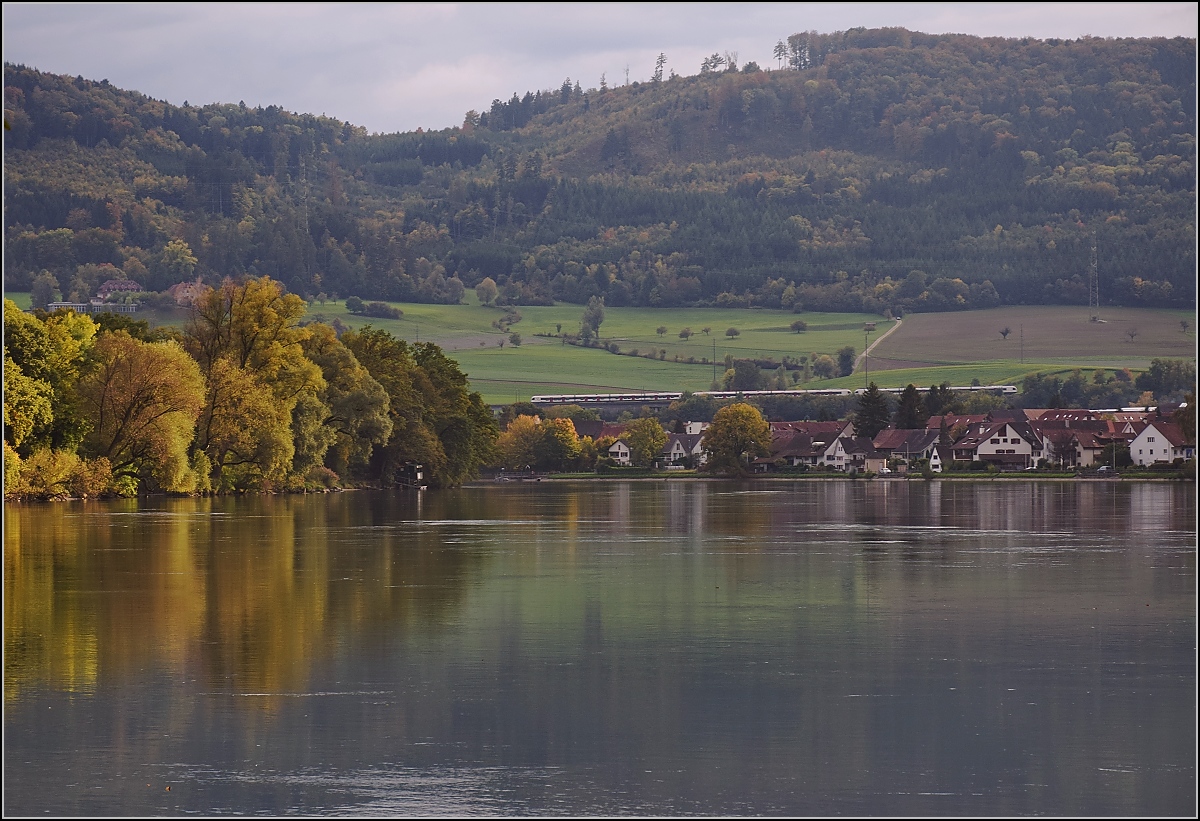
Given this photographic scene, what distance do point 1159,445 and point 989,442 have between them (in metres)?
17.6

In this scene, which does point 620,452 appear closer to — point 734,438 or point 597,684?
point 734,438

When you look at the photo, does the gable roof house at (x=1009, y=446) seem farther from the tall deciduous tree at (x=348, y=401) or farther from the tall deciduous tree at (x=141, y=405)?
the tall deciduous tree at (x=141, y=405)

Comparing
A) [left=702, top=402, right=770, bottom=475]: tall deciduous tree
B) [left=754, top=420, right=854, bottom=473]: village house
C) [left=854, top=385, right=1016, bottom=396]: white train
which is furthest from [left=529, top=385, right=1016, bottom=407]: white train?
[left=702, top=402, right=770, bottom=475]: tall deciduous tree

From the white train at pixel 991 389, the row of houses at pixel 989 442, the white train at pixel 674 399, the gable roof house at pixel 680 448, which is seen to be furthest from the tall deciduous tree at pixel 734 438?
the white train at pixel 991 389

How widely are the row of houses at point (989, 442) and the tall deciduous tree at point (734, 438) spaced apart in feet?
32.1

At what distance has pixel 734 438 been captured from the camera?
5699 inches

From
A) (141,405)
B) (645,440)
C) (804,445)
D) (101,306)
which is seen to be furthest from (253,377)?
(101,306)

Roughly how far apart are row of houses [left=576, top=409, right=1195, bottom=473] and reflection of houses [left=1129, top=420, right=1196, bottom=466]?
0.08 m

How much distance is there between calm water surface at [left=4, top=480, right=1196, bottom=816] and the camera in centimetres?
1105

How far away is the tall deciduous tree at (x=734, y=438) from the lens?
14425cm

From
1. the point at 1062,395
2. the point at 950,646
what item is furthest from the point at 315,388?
the point at 1062,395

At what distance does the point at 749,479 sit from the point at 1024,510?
8713 cm

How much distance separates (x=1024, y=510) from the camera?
5969 cm

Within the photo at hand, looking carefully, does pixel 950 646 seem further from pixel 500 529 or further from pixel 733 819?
pixel 500 529
